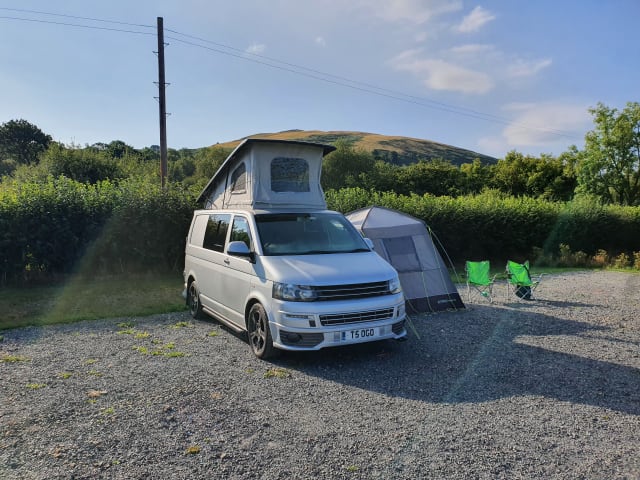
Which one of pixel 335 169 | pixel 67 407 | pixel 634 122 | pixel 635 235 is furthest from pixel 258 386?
pixel 335 169

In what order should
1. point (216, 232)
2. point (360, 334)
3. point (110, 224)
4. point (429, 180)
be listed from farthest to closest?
point (429, 180), point (110, 224), point (216, 232), point (360, 334)

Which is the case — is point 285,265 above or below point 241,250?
below

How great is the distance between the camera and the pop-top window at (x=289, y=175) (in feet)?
25.7

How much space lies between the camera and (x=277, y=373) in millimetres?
5590

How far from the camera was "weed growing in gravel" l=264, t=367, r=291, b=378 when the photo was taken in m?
5.51

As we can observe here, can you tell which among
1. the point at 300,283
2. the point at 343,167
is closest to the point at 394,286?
the point at 300,283

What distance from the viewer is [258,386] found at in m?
5.20

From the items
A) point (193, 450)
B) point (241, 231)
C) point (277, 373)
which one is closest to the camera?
point (193, 450)

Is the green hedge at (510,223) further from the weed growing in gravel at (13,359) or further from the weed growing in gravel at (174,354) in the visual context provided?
the weed growing in gravel at (13,359)

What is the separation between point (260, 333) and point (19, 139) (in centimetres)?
7675

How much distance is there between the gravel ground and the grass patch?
3.76ft

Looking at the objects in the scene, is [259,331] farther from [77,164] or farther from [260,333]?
[77,164]

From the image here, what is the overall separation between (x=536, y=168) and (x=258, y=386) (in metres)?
64.2

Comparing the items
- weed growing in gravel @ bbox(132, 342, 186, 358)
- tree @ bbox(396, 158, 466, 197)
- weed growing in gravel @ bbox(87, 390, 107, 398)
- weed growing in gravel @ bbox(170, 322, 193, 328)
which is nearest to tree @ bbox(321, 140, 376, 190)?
tree @ bbox(396, 158, 466, 197)
